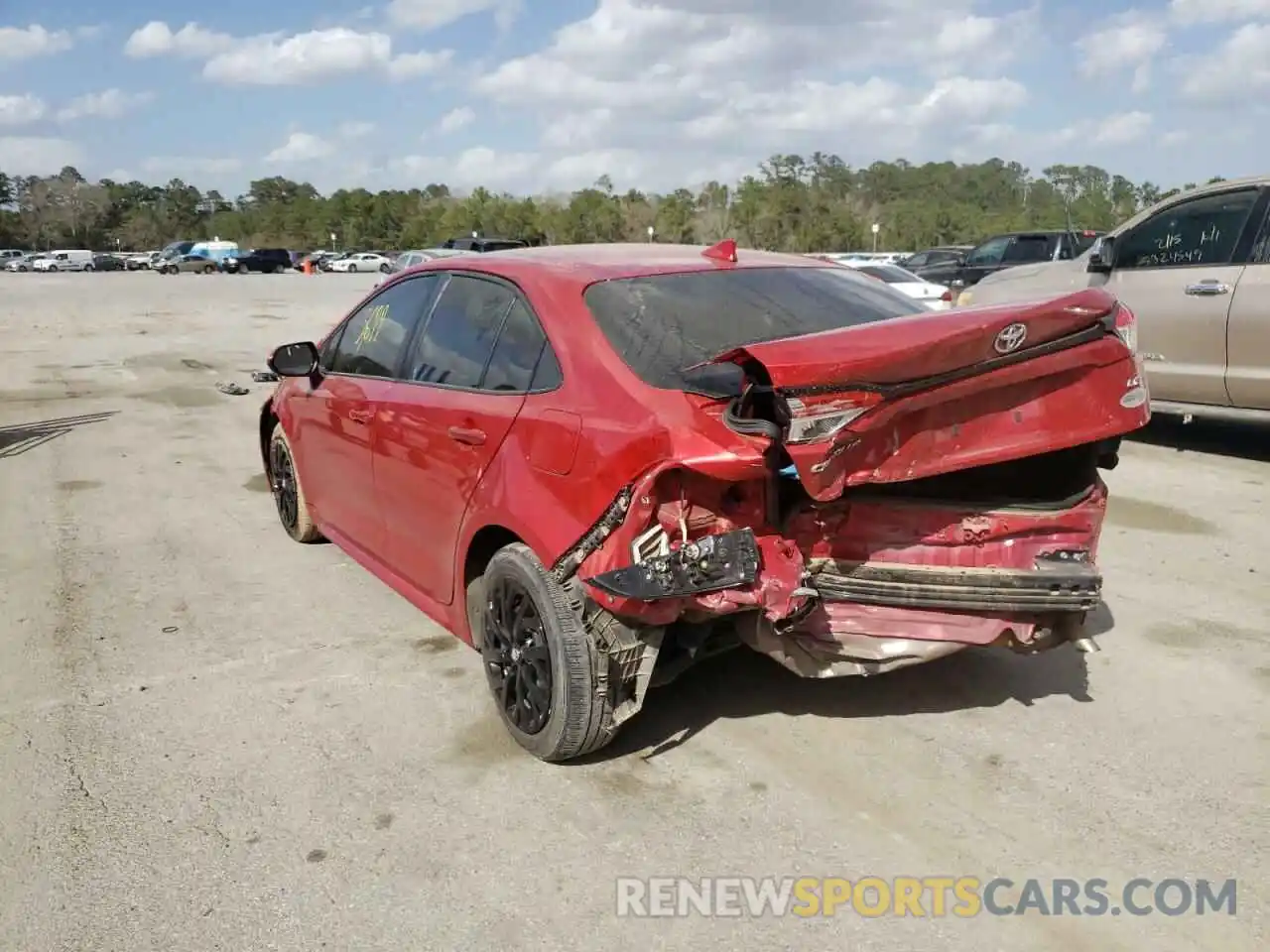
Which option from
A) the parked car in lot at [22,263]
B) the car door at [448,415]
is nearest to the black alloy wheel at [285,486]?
the car door at [448,415]

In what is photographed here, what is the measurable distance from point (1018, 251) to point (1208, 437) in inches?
478

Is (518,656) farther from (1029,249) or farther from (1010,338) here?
(1029,249)

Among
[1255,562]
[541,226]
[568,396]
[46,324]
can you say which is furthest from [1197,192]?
[541,226]

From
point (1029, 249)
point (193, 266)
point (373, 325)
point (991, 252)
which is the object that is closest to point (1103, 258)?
point (373, 325)

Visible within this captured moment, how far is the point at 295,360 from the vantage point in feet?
16.7

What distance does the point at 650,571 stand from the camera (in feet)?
9.76

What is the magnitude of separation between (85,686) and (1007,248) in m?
19.4

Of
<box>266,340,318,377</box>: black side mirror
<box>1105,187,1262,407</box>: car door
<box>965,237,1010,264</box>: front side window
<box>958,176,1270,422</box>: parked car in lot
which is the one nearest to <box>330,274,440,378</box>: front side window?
<box>266,340,318,377</box>: black side mirror

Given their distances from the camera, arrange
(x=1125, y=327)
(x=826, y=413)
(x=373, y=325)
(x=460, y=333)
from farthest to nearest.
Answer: (x=373, y=325) → (x=460, y=333) → (x=1125, y=327) → (x=826, y=413)

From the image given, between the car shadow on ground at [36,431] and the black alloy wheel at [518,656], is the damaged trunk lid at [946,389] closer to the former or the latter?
the black alloy wheel at [518,656]

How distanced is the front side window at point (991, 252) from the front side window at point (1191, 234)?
41.5 ft

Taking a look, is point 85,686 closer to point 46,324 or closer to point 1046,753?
point 1046,753

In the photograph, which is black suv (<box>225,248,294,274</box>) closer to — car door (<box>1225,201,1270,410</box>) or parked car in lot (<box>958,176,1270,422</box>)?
parked car in lot (<box>958,176,1270,422</box>)

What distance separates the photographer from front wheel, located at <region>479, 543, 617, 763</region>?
3.23m
